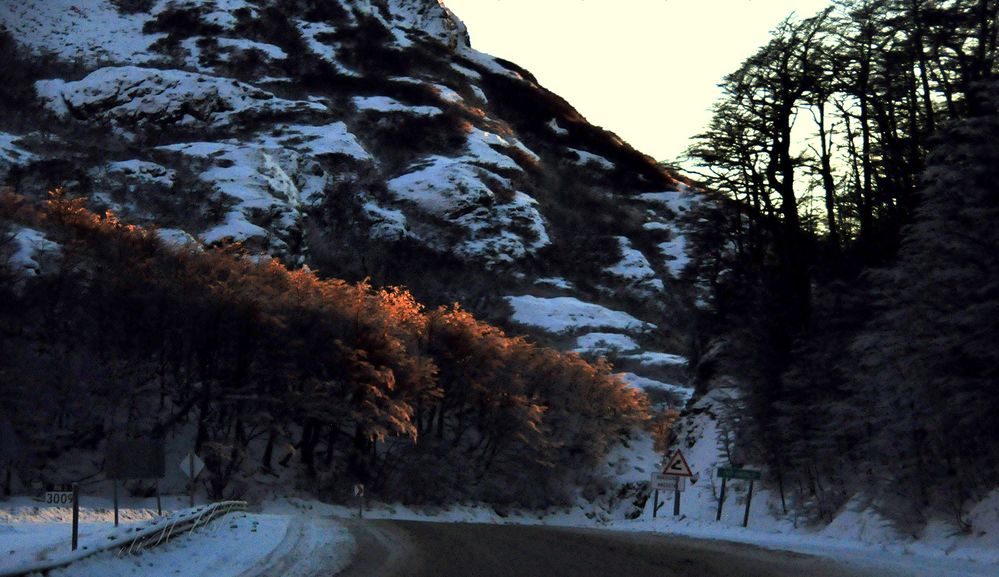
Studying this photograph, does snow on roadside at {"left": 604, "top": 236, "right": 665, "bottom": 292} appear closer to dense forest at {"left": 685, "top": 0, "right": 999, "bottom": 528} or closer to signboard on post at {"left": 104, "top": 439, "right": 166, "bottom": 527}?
dense forest at {"left": 685, "top": 0, "right": 999, "bottom": 528}

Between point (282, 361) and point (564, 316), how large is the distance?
308 ft

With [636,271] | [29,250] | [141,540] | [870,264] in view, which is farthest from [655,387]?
[141,540]

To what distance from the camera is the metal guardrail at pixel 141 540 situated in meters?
10.8

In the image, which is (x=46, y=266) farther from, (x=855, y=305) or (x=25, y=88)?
(x=25, y=88)

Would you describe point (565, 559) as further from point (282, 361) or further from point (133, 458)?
point (282, 361)

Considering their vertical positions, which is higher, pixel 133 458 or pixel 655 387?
pixel 655 387

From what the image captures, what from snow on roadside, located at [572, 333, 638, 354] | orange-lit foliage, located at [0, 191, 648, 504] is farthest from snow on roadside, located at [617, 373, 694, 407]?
orange-lit foliage, located at [0, 191, 648, 504]

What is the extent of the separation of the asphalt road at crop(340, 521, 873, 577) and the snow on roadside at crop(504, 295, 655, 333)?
384ft

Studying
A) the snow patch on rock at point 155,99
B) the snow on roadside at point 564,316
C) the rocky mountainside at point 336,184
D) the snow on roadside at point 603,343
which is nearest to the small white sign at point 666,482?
the rocky mountainside at point 336,184

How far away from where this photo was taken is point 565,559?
16438 millimetres

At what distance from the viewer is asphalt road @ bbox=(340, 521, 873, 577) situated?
14.4m

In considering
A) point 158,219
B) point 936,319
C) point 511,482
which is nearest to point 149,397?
point 511,482

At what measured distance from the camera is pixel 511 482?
69062 mm

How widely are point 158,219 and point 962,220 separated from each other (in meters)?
103
